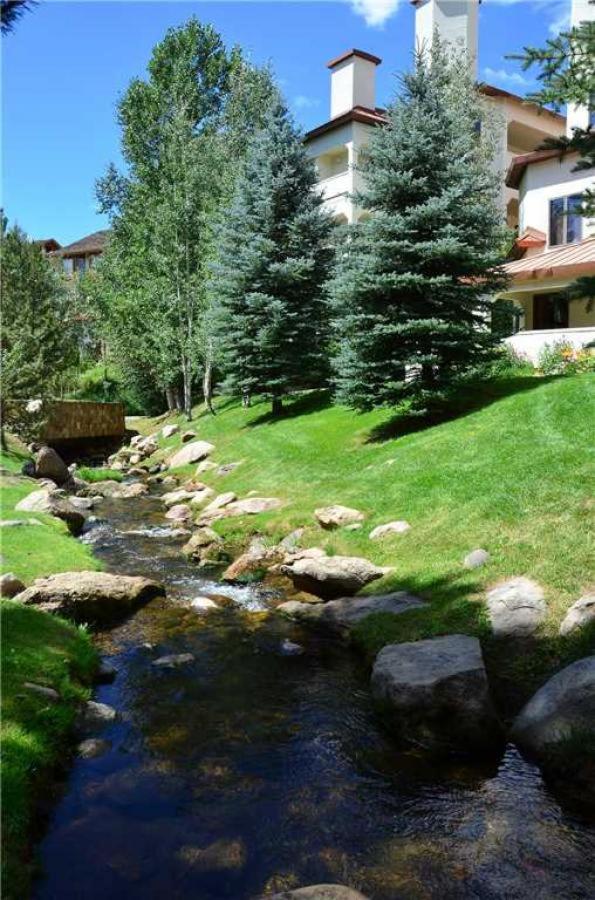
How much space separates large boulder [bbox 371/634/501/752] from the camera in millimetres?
6668

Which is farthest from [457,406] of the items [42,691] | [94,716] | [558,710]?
[42,691]

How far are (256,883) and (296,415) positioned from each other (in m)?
20.9

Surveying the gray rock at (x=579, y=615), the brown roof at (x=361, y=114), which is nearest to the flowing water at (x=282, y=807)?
the gray rock at (x=579, y=615)

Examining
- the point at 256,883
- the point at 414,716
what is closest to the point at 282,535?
the point at 414,716

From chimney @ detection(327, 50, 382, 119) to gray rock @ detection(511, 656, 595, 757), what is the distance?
39897mm

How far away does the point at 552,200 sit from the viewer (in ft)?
101

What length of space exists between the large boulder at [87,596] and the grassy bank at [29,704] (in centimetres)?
65

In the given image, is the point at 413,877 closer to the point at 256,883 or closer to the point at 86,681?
the point at 256,883

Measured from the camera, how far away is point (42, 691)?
681 cm

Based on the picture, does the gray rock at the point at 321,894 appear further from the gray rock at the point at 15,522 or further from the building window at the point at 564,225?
the building window at the point at 564,225

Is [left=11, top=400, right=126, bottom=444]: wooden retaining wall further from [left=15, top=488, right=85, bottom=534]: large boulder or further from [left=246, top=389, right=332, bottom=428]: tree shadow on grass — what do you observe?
[left=15, top=488, right=85, bottom=534]: large boulder

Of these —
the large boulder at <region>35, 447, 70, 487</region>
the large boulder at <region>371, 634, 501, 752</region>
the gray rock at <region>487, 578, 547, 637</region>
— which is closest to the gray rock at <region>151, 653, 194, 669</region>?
the large boulder at <region>371, 634, 501, 752</region>

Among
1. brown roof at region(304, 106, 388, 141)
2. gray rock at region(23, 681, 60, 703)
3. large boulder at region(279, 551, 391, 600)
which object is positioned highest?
brown roof at region(304, 106, 388, 141)

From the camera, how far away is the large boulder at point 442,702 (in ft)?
21.9
